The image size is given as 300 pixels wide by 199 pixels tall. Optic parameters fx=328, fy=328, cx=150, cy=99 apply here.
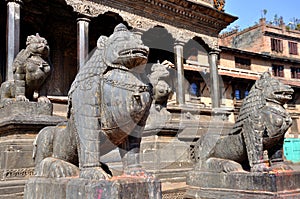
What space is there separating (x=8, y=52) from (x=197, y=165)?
23.7 feet

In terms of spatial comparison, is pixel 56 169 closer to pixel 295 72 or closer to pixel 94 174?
pixel 94 174

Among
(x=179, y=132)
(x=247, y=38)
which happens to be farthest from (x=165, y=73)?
(x=247, y=38)

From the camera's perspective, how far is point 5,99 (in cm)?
631

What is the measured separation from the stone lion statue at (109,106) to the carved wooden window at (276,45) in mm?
34086

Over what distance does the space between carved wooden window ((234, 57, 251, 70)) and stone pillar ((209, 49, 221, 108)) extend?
1233 cm

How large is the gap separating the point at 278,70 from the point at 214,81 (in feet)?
58.5

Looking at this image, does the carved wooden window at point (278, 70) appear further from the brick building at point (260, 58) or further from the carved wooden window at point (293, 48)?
the carved wooden window at point (293, 48)

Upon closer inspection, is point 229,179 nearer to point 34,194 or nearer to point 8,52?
point 34,194

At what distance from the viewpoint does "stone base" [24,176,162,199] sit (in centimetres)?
284

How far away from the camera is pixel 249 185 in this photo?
4.22 metres

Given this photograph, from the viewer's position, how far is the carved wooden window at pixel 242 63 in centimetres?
2848

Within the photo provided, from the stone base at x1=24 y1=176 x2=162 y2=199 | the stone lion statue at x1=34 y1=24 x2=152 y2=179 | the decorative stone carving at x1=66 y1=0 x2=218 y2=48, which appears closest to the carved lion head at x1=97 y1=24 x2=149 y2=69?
the stone lion statue at x1=34 y1=24 x2=152 y2=179

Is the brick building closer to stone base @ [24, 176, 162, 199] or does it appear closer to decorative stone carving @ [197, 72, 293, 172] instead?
decorative stone carving @ [197, 72, 293, 172]

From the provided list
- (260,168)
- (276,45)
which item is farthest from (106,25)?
(276,45)
